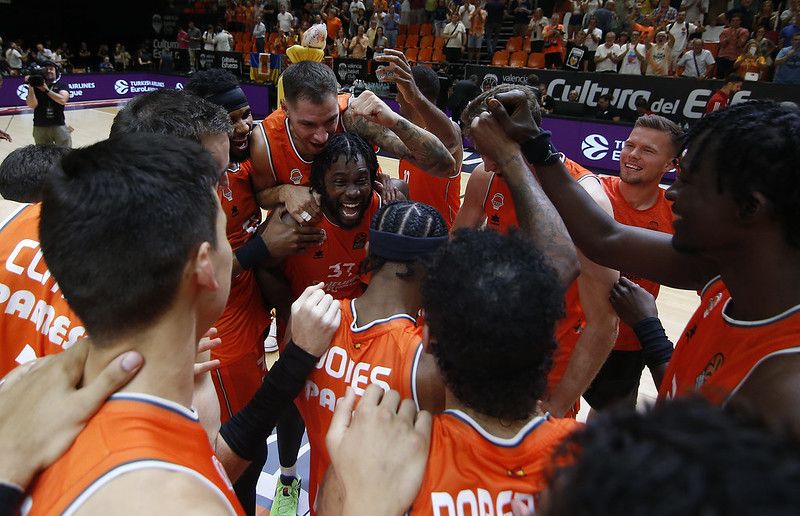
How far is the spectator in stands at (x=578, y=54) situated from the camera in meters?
12.3

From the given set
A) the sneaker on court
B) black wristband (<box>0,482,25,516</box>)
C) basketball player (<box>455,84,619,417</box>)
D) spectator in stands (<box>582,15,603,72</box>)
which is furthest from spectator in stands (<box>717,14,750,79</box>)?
black wristband (<box>0,482,25,516</box>)

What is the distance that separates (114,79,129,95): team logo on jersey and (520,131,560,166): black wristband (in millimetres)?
20506

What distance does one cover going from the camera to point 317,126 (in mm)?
2875

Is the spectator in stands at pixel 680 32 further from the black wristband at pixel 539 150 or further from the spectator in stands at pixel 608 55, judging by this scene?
the black wristband at pixel 539 150

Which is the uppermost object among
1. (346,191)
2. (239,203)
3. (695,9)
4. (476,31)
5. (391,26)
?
(695,9)

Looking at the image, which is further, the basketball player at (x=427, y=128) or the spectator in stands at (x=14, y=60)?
the spectator in stands at (x=14, y=60)

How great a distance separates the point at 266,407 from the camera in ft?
5.04

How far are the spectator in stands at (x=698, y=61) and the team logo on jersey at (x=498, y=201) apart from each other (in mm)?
10000

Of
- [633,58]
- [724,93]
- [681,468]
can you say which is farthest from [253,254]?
[633,58]

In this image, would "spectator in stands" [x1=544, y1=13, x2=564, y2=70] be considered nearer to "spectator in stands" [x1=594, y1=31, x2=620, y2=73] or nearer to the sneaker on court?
"spectator in stands" [x1=594, y1=31, x2=620, y2=73]

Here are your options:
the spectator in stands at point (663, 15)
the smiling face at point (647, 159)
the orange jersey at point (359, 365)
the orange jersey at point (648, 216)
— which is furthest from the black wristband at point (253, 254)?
the spectator in stands at point (663, 15)

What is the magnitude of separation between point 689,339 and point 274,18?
2230 cm

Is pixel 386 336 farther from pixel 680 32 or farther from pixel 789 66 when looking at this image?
pixel 680 32

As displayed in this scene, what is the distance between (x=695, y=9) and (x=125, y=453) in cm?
1498
